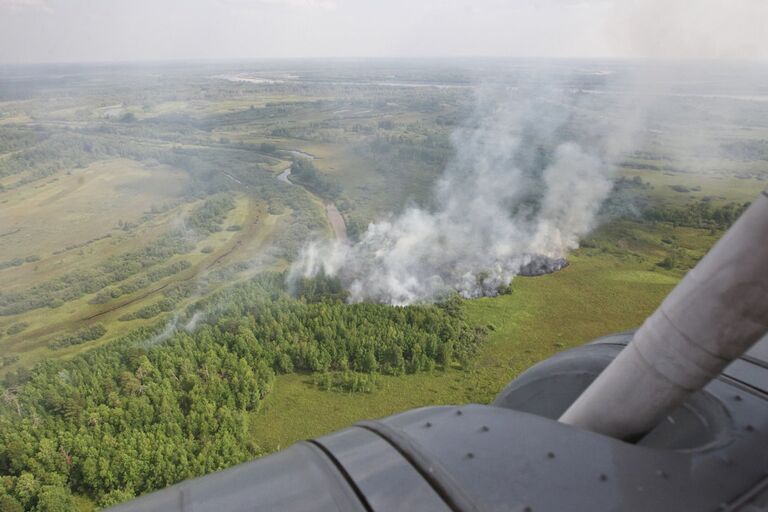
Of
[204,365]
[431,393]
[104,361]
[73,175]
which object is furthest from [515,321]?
[73,175]

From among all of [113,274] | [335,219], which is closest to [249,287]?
[113,274]

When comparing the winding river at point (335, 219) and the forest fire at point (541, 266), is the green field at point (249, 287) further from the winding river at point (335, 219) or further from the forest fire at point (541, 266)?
the winding river at point (335, 219)

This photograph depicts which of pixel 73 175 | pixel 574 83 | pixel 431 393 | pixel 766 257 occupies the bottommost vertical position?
pixel 431 393

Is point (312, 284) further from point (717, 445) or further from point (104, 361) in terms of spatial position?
point (717, 445)

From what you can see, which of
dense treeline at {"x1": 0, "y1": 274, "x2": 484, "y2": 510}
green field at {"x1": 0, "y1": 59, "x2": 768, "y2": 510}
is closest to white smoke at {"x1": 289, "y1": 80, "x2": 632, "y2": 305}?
green field at {"x1": 0, "y1": 59, "x2": 768, "y2": 510}

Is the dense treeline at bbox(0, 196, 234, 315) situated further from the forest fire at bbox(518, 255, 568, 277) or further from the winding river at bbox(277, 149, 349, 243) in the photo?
the forest fire at bbox(518, 255, 568, 277)

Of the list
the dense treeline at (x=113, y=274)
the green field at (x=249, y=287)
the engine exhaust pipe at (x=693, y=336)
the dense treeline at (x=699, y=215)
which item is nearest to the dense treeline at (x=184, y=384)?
the green field at (x=249, y=287)
